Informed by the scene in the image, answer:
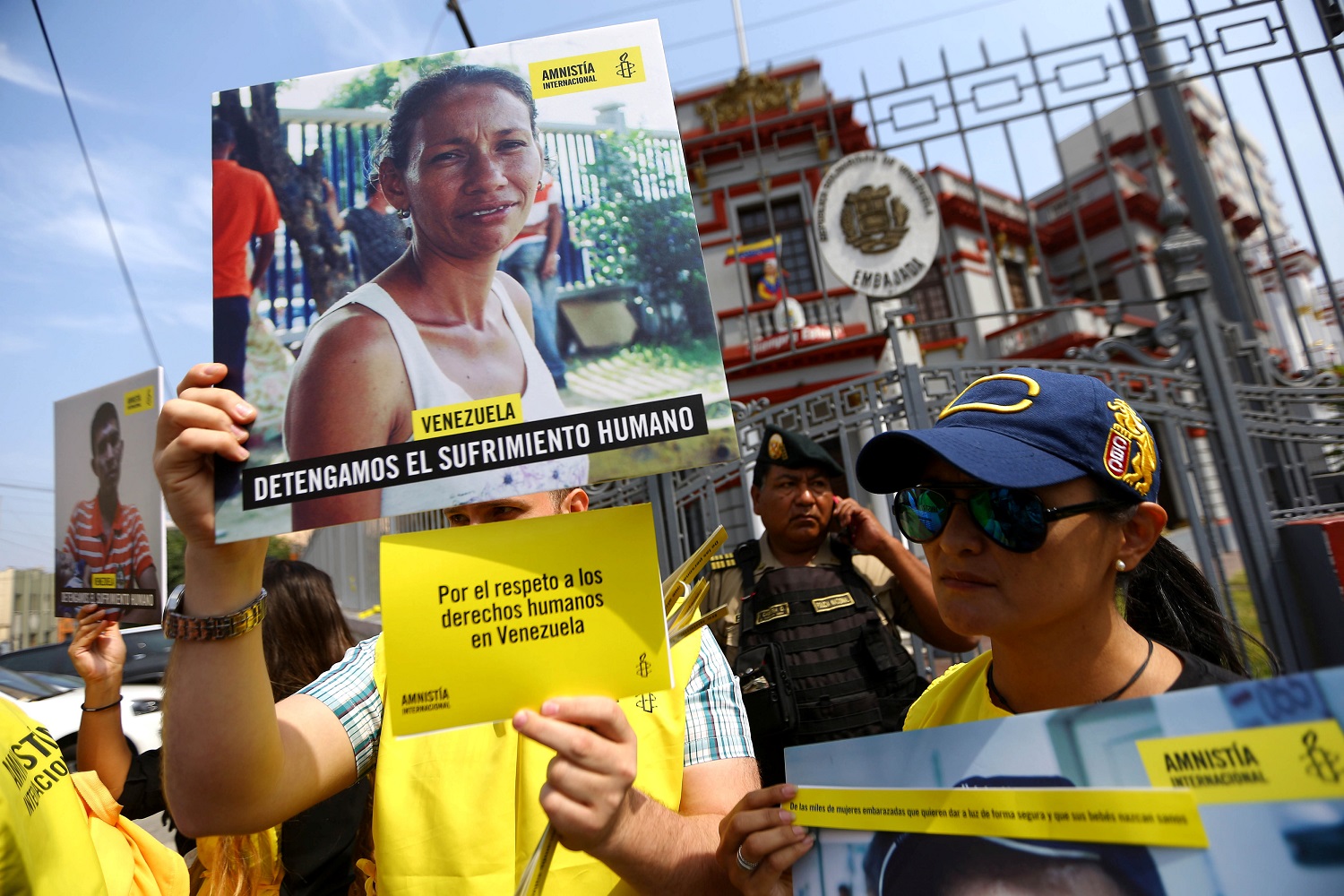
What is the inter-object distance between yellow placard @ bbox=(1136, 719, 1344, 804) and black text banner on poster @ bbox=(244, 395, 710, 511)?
636mm

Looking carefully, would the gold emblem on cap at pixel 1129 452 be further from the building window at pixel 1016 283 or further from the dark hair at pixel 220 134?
the building window at pixel 1016 283

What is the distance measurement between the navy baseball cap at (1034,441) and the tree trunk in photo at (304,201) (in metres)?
0.88

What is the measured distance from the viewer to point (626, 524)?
107 cm

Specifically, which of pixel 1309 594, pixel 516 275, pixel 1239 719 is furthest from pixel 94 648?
pixel 1309 594

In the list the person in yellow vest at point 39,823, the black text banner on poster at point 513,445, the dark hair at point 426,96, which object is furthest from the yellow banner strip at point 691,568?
the person in yellow vest at point 39,823

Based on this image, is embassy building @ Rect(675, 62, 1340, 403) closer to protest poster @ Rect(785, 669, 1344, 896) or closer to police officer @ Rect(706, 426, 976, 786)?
police officer @ Rect(706, 426, 976, 786)

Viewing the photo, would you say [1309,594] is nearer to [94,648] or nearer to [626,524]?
[626,524]

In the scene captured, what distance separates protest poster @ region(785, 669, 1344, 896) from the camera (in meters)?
0.73

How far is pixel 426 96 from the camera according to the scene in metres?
1.11

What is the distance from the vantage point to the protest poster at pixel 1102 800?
725 millimetres

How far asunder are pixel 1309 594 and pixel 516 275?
17.9ft

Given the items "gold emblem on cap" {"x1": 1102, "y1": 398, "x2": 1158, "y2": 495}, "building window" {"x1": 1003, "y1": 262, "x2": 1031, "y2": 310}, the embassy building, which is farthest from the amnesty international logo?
"building window" {"x1": 1003, "y1": 262, "x2": 1031, "y2": 310}

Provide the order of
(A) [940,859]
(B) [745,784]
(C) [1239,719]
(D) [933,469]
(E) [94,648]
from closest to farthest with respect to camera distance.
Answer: (C) [1239,719]
(A) [940,859]
(D) [933,469]
(B) [745,784]
(E) [94,648]

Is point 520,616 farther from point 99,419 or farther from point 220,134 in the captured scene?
point 99,419
